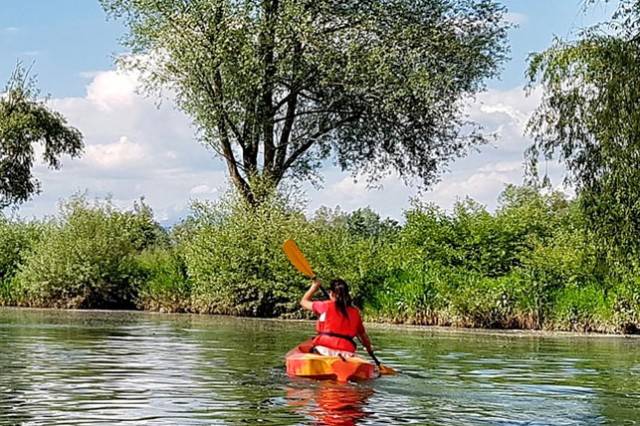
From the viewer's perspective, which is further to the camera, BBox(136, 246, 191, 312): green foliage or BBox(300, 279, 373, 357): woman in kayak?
BBox(136, 246, 191, 312): green foliage

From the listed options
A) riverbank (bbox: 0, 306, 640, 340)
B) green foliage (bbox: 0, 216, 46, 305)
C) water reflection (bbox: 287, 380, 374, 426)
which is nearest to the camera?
water reflection (bbox: 287, 380, 374, 426)

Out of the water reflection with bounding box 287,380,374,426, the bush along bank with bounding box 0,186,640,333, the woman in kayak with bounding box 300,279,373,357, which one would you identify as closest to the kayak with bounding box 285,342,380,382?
the water reflection with bounding box 287,380,374,426

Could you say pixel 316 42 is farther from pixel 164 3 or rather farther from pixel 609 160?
pixel 609 160

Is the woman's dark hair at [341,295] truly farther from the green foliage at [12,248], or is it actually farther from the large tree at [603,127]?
the green foliage at [12,248]

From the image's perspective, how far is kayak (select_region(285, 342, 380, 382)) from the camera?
16.3 m

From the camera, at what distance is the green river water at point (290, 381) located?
13141 mm

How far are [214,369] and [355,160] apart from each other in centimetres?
2143

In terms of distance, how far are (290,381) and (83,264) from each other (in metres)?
22.3

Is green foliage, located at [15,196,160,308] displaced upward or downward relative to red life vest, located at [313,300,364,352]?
upward

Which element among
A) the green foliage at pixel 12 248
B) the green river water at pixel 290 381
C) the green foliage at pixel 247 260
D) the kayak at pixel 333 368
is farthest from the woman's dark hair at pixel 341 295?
the green foliage at pixel 12 248

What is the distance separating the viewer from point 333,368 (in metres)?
16.4

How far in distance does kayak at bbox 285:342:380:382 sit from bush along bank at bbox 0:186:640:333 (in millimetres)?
9400

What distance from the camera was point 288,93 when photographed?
121 feet

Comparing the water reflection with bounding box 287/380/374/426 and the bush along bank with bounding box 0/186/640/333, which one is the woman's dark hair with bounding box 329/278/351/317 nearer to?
the water reflection with bounding box 287/380/374/426
